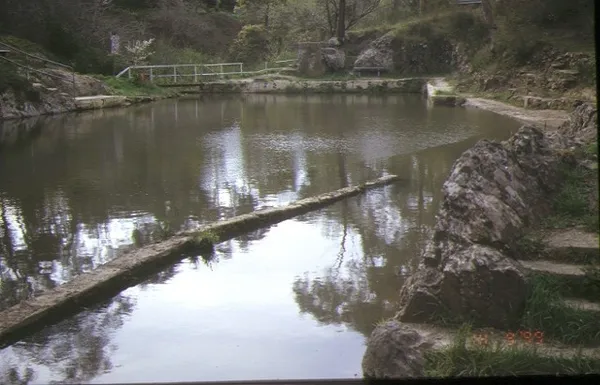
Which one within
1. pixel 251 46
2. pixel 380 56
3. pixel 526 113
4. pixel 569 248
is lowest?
pixel 526 113

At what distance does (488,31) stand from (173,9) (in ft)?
48.7

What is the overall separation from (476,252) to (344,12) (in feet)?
113

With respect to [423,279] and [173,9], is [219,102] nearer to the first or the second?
[173,9]

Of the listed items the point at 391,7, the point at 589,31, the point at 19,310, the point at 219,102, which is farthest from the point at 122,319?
the point at 391,7

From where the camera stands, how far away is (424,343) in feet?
13.7

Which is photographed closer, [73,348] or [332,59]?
[73,348]

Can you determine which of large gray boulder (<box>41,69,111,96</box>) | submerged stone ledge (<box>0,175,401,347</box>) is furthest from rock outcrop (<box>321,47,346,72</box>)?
submerged stone ledge (<box>0,175,401,347</box>)

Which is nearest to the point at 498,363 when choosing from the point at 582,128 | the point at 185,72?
the point at 582,128

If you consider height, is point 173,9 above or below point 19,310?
above

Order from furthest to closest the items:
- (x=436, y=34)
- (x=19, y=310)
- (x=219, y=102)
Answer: (x=436, y=34)
(x=219, y=102)
(x=19, y=310)
